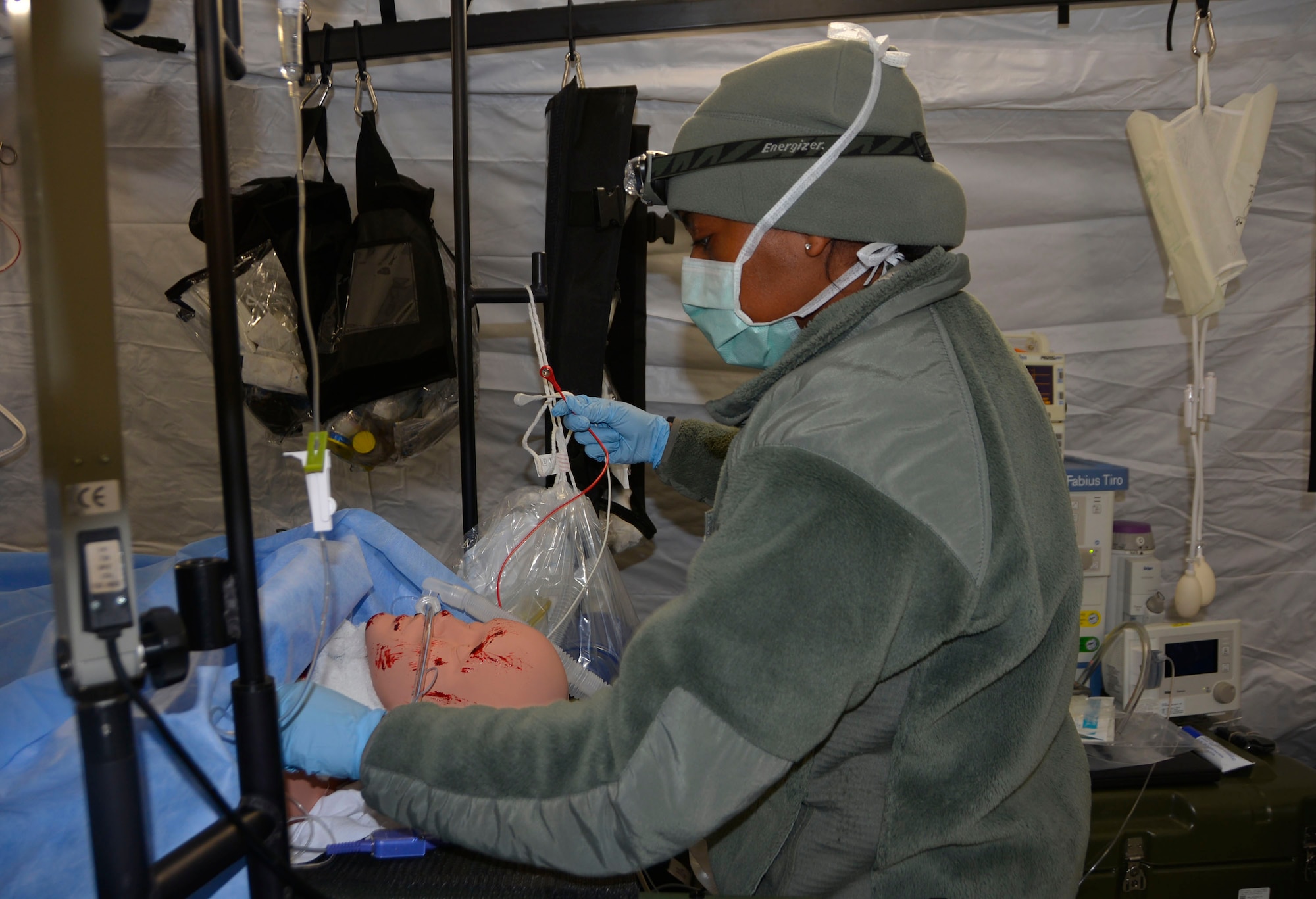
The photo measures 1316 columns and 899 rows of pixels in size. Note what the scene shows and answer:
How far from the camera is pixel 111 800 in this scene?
0.59 metres

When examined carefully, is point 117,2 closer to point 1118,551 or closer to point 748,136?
point 748,136

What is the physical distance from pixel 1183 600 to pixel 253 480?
2612 millimetres

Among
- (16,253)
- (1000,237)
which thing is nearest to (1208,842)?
(1000,237)

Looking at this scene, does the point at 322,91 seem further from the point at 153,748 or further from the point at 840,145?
the point at 153,748

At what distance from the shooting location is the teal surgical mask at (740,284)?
1.15 m

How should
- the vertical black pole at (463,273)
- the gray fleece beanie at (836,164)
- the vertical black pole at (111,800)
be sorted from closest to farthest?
the vertical black pole at (111,800) → the gray fleece beanie at (836,164) → the vertical black pole at (463,273)

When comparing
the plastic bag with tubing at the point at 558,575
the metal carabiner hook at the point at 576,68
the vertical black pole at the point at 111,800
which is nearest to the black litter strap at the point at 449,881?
the vertical black pole at the point at 111,800

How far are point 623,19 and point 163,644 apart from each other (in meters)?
1.90

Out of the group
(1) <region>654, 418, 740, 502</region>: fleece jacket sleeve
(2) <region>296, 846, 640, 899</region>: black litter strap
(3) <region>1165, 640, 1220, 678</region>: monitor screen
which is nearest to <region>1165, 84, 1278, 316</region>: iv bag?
(3) <region>1165, 640, 1220, 678</region>: monitor screen

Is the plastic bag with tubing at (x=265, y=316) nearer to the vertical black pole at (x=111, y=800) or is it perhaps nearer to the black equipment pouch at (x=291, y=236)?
the black equipment pouch at (x=291, y=236)

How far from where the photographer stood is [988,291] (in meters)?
2.36

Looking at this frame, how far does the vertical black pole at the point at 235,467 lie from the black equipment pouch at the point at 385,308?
139cm

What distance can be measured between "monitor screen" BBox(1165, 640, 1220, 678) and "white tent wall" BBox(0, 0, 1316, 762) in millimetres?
266

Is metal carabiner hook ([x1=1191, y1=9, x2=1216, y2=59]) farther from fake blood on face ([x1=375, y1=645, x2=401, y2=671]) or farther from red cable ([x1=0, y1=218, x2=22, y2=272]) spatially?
red cable ([x1=0, y1=218, x2=22, y2=272])
